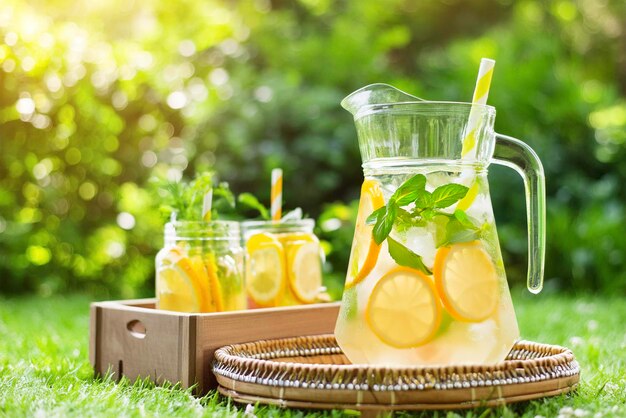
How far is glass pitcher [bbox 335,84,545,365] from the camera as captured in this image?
4.79 ft

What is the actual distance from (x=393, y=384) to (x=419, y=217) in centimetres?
30

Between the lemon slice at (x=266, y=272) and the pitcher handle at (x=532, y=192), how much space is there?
0.63 m

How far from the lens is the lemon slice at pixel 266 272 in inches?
79.0

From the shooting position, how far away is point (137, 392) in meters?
1.65

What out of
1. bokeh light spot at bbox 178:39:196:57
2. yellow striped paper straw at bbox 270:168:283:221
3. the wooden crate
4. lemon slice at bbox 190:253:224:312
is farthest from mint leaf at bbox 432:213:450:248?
bokeh light spot at bbox 178:39:196:57

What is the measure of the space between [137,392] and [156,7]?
4.22 m

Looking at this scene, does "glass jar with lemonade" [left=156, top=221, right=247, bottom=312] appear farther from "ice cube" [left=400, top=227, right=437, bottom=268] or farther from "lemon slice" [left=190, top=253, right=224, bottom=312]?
"ice cube" [left=400, top=227, right=437, bottom=268]

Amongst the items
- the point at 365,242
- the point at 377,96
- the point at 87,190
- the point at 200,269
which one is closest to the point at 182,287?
the point at 200,269

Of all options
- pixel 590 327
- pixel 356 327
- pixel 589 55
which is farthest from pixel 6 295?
pixel 589 55

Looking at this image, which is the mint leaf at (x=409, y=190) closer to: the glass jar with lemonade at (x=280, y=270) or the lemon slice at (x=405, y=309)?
the lemon slice at (x=405, y=309)

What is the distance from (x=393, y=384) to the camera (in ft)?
4.49

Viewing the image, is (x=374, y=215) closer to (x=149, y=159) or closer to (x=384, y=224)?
(x=384, y=224)

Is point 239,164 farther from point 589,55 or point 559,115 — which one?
point 589,55

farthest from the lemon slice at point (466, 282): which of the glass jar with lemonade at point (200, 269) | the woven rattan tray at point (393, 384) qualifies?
the glass jar with lemonade at point (200, 269)
